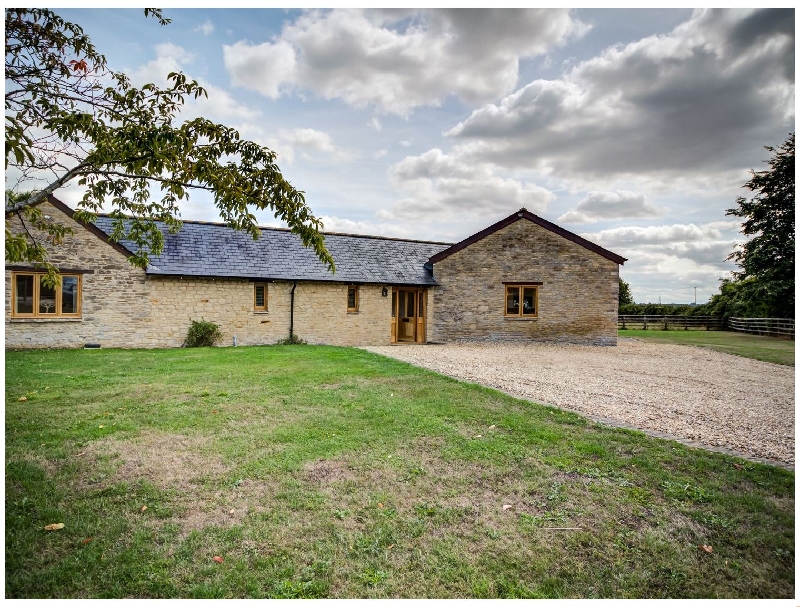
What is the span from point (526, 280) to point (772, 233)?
2003 centimetres

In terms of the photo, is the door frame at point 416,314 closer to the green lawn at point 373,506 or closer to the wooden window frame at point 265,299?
the wooden window frame at point 265,299

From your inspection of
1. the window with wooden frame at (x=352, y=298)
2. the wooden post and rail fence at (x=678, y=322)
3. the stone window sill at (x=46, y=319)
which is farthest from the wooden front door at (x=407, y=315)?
the wooden post and rail fence at (x=678, y=322)

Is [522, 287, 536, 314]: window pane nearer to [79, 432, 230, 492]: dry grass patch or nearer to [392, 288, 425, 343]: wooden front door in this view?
[392, 288, 425, 343]: wooden front door

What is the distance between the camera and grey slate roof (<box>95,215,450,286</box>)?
16.7 metres

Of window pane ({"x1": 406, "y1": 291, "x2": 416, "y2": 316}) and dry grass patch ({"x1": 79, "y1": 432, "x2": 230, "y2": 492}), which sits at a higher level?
window pane ({"x1": 406, "y1": 291, "x2": 416, "y2": 316})

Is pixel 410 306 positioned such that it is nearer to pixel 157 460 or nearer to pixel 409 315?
pixel 409 315

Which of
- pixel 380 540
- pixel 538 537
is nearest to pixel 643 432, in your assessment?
pixel 538 537

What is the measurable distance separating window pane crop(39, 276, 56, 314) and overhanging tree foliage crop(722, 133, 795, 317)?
3619cm

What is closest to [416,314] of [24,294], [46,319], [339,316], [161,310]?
[339,316]

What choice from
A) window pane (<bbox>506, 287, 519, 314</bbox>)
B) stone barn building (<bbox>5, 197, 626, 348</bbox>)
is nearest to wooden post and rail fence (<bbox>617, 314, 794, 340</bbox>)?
stone barn building (<bbox>5, 197, 626, 348</bbox>)

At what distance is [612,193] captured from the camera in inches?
475

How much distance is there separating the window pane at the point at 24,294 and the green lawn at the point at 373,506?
9921 mm

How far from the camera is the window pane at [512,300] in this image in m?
20.0

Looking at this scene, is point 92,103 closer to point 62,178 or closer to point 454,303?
point 62,178
